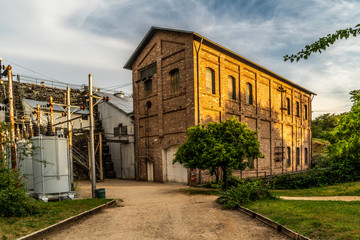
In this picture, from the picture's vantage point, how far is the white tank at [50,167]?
12484mm

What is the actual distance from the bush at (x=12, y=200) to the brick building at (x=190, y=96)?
1159 cm

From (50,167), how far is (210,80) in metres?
13.1

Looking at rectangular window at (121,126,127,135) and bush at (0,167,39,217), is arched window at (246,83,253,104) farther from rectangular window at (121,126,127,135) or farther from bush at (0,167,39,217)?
bush at (0,167,39,217)

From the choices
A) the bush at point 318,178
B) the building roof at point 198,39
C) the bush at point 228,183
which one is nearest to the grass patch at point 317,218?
the bush at point 228,183

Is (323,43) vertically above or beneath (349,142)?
above

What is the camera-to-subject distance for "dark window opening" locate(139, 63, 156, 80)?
22834mm

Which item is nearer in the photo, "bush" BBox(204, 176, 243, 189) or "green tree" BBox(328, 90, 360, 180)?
"bush" BBox(204, 176, 243, 189)

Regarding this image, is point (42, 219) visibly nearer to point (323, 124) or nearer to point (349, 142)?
point (349, 142)

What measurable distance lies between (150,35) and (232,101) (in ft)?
29.9

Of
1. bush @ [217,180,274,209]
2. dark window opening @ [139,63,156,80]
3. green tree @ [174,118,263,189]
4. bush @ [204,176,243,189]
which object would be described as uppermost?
dark window opening @ [139,63,156,80]

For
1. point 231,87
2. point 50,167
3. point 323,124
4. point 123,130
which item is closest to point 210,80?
point 231,87

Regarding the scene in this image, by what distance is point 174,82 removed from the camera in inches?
820

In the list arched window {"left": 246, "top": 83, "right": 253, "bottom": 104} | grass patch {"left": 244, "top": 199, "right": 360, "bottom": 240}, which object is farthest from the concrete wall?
grass patch {"left": 244, "top": 199, "right": 360, "bottom": 240}

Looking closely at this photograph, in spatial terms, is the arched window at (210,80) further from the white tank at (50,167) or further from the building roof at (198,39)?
the white tank at (50,167)
